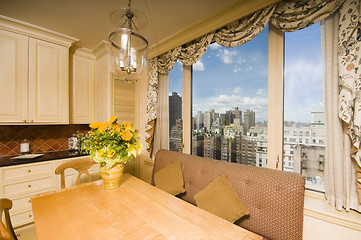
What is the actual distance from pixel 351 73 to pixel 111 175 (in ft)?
6.63

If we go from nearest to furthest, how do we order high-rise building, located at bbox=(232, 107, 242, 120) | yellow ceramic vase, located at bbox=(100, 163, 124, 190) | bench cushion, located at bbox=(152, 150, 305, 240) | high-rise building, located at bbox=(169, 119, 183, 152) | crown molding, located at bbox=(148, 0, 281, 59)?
bench cushion, located at bbox=(152, 150, 305, 240)
yellow ceramic vase, located at bbox=(100, 163, 124, 190)
crown molding, located at bbox=(148, 0, 281, 59)
high-rise building, located at bbox=(232, 107, 242, 120)
high-rise building, located at bbox=(169, 119, 183, 152)

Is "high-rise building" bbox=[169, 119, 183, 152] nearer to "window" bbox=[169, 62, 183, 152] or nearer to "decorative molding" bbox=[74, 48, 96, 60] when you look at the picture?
"window" bbox=[169, 62, 183, 152]

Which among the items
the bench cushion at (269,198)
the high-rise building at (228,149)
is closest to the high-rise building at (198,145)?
the high-rise building at (228,149)

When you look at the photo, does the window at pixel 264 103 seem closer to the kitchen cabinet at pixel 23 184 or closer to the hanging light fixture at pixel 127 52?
the hanging light fixture at pixel 127 52

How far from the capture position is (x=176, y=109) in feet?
9.08

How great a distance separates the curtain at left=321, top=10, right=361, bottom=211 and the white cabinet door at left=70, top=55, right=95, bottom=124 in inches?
132

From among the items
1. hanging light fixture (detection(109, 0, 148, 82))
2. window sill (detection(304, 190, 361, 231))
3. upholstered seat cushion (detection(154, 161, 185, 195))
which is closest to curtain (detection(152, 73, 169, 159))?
upholstered seat cushion (detection(154, 161, 185, 195))

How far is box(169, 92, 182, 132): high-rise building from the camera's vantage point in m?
2.72

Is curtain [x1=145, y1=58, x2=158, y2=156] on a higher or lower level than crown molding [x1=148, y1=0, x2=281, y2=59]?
lower

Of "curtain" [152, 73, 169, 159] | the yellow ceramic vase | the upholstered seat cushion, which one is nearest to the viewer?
the yellow ceramic vase

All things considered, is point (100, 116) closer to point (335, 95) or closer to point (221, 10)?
point (221, 10)

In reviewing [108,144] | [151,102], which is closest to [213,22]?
[151,102]

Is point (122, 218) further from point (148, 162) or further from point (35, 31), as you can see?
point (35, 31)

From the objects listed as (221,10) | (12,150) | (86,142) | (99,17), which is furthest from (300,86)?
(12,150)
